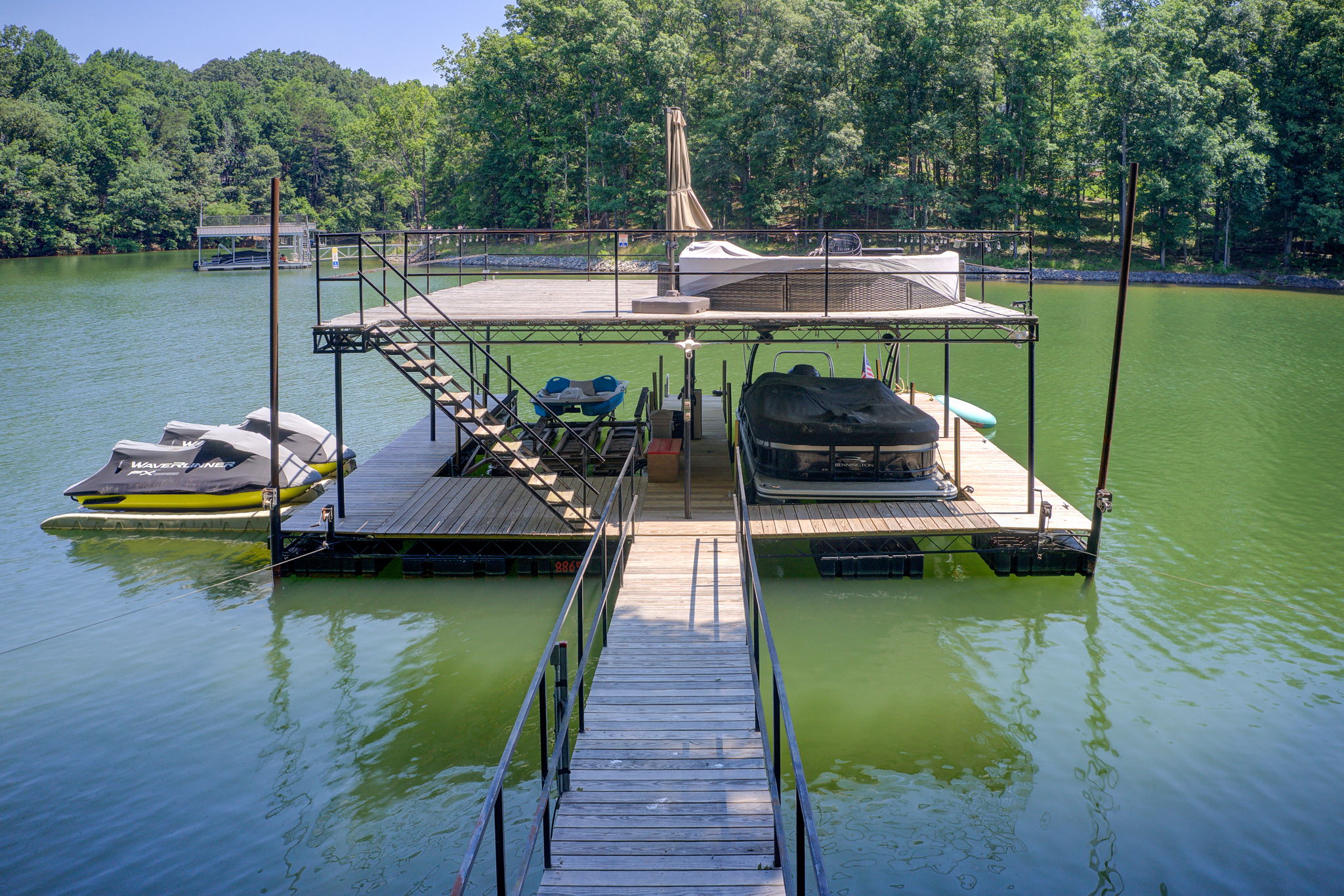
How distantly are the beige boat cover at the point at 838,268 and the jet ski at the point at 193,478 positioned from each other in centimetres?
759

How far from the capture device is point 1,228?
82.6 m

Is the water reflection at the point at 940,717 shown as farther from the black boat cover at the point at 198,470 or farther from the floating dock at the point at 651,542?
the black boat cover at the point at 198,470

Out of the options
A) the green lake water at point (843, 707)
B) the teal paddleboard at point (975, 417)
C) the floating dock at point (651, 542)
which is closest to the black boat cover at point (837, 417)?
the floating dock at point (651, 542)

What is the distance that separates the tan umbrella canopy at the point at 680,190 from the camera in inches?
609

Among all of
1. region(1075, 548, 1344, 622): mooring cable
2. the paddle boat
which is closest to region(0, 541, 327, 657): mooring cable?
the paddle boat

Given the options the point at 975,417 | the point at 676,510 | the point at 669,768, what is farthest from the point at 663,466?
the point at 975,417

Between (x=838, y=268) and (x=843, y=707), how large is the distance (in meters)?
6.66

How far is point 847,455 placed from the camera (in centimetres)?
1440

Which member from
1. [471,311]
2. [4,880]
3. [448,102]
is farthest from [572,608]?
[448,102]

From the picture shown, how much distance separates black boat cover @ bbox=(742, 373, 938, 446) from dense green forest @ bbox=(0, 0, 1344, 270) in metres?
50.9

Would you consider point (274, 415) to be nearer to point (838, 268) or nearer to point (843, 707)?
point (838, 268)

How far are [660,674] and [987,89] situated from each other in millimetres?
63729

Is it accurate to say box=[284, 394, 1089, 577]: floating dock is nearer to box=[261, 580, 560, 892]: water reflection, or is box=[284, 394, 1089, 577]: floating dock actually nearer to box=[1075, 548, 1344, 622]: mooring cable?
box=[261, 580, 560, 892]: water reflection

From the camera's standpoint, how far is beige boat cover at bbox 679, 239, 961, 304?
14367 millimetres
